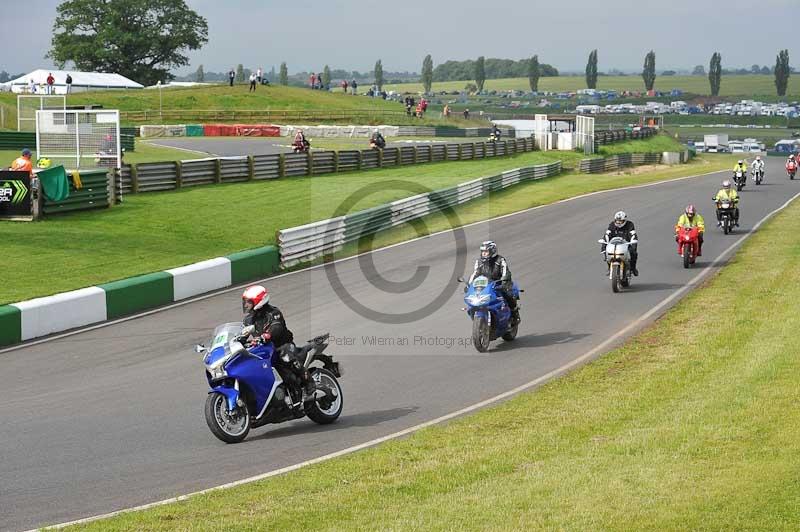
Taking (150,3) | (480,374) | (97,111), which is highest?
(150,3)

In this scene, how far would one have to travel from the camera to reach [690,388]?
1415 centimetres

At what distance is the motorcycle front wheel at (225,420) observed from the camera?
38.6 feet

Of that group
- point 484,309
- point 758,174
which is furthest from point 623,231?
point 758,174

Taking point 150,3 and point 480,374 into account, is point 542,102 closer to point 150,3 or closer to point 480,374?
point 150,3

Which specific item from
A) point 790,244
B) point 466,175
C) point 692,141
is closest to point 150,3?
point 692,141

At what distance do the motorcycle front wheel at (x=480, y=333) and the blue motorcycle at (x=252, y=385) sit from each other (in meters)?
4.89


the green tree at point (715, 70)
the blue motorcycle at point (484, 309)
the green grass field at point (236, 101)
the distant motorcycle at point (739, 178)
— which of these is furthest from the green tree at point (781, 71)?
the blue motorcycle at point (484, 309)

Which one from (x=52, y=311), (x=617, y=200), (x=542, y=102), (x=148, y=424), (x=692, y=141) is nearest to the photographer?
(x=148, y=424)

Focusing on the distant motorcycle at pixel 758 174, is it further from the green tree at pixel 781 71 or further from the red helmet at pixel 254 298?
the green tree at pixel 781 71

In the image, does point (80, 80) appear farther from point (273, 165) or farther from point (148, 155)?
point (273, 165)

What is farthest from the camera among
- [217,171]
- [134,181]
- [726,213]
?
[217,171]

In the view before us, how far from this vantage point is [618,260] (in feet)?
77.2

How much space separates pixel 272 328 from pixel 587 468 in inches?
158

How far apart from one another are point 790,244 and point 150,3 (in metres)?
99.6
